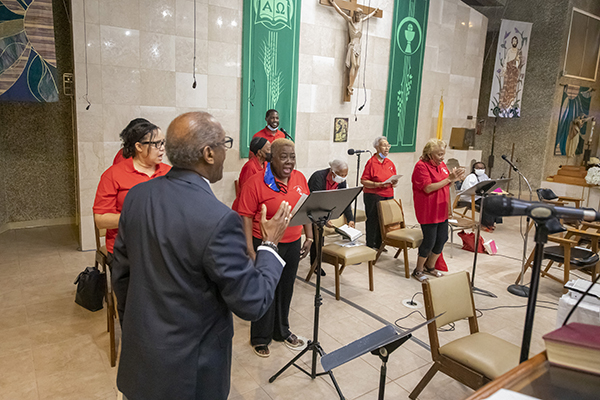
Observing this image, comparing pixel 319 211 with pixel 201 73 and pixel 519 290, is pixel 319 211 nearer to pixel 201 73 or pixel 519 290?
pixel 519 290

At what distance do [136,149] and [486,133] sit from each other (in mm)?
11794

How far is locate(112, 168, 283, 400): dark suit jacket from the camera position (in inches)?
56.4

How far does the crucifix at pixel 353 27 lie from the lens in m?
7.39

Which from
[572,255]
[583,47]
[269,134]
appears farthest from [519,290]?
[583,47]

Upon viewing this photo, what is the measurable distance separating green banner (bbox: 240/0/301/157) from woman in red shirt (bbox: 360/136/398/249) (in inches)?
77.6

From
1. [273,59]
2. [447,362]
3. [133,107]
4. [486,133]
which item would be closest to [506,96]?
[486,133]

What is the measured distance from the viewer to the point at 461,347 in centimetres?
255

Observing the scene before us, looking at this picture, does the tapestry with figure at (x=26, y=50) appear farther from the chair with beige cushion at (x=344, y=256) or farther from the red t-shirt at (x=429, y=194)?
the red t-shirt at (x=429, y=194)

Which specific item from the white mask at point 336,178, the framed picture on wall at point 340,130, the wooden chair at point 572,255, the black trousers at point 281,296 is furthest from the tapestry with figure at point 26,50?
the wooden chair at point 572,255

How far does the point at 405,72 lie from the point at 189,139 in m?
7.86

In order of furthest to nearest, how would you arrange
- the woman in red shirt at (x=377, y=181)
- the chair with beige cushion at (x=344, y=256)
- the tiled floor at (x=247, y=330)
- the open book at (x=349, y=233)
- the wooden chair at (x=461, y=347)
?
the woman in red shirt at (x=377, y=181) < the open book at (x=349, y=233) < the chair with beige cushion at (x=344, y=256) < the tiled floor at (x=247, y=330) < the wooden chair at (x=461, y=347)

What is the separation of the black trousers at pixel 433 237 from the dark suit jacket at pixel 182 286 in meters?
3.56

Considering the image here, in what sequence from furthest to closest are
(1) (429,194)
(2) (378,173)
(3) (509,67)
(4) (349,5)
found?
(3) (509,67) → (4) (349,5) → (2) (378,173) → (1) (429,194)

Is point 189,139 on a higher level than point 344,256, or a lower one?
higher
